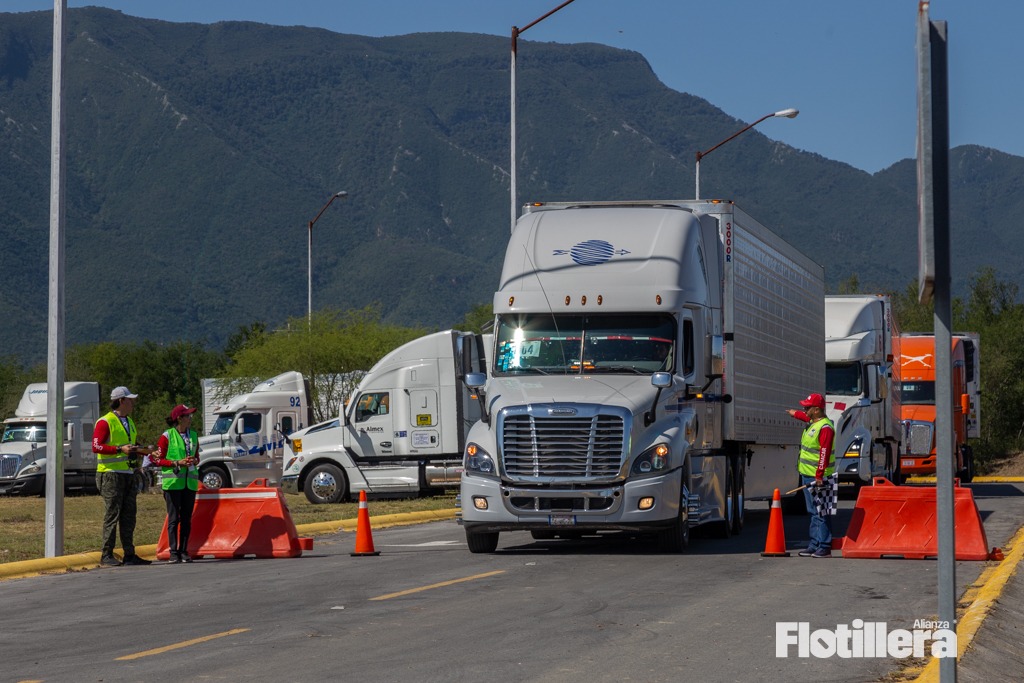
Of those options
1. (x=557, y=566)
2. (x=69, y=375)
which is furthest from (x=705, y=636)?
(x=69, y=375)

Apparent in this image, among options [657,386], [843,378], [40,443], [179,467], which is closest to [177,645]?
[179,467]

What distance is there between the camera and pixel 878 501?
16344 millimetres

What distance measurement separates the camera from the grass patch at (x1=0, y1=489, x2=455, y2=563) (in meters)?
19.5

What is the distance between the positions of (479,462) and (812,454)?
377 centimetres

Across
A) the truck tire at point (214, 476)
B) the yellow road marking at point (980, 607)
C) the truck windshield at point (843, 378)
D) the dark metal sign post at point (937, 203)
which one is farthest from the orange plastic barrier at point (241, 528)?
the truck tire at point (214, 476)

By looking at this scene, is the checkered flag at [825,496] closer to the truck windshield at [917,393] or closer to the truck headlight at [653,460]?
the truck headlight at [653,460]

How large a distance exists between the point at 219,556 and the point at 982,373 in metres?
40.5

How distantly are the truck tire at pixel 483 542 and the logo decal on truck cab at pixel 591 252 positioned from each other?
338 cm

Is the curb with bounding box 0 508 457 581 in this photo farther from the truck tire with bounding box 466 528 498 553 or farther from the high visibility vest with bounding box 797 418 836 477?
the high visibility vest with bounding box 797 418 836 477

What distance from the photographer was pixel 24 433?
129 ft

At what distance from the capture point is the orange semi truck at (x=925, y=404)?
36812 mm

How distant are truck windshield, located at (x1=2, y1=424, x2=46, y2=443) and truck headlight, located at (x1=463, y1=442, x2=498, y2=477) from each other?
25635mm

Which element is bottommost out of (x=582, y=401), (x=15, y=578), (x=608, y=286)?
(x=15, y=578)

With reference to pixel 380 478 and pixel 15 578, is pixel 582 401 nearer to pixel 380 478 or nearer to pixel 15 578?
pixel 15 578
